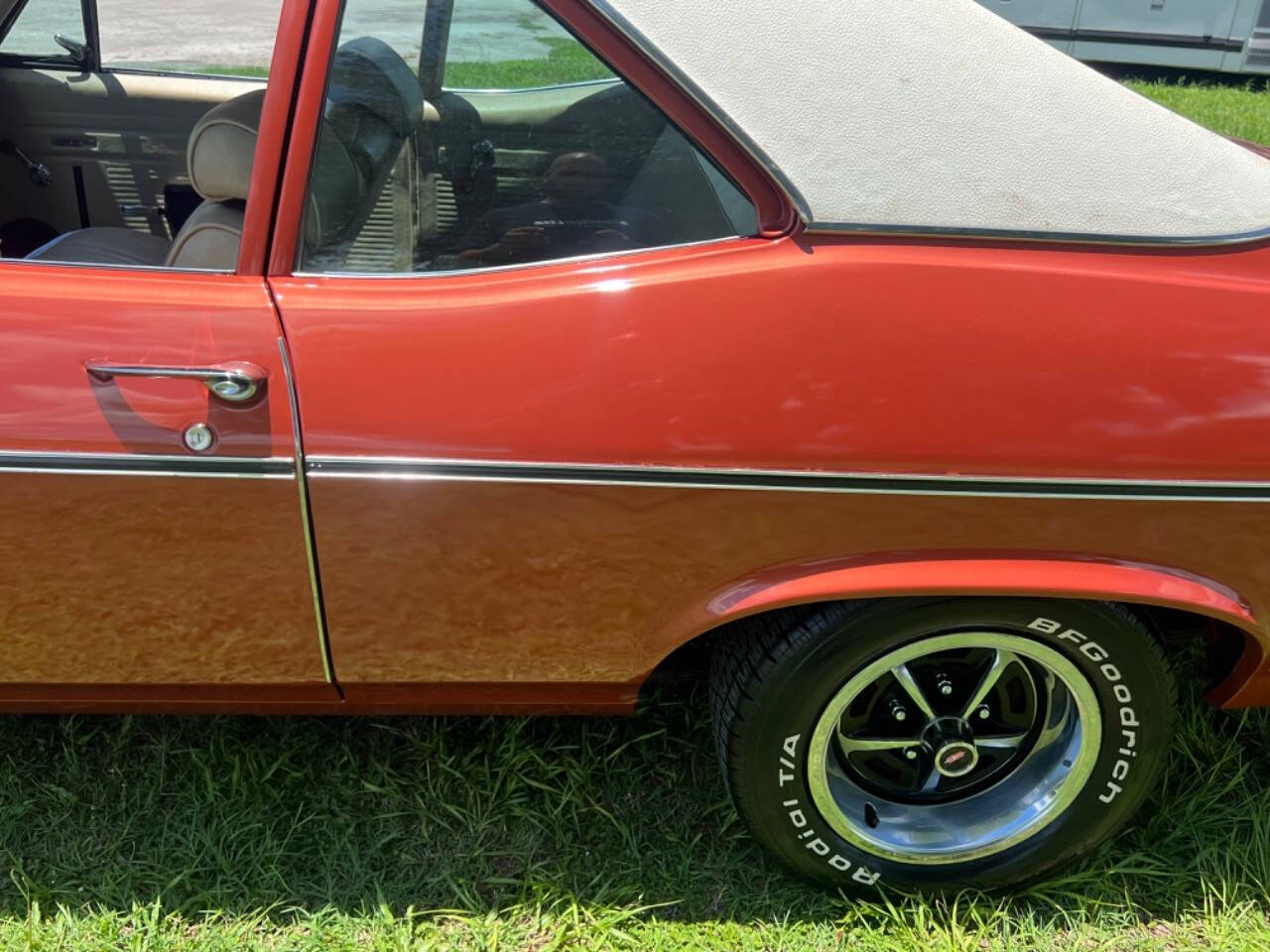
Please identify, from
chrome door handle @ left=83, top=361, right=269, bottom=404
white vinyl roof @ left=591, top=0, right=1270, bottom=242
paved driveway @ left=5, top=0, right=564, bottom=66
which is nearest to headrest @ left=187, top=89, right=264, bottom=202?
paved driveway @ left=5, top=0, right=564, bottom=66

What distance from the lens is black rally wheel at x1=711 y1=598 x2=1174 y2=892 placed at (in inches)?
71.2

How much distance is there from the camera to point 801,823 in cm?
200

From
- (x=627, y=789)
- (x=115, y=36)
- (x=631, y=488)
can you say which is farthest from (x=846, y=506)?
(x=115, y=36)

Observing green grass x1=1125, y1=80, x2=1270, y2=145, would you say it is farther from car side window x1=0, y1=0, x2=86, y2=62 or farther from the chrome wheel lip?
car side window x1=0, y1=0, x2=86, y2=62

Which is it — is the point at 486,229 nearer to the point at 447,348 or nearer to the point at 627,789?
the point at 447,348

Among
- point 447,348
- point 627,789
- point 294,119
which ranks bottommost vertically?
point 627,789

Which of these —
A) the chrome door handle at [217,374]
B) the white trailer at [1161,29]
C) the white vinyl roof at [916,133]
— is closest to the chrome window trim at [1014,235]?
the white vinyl roof at [916,133]

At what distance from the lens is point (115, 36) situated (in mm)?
3262

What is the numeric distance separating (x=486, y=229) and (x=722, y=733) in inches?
36.7

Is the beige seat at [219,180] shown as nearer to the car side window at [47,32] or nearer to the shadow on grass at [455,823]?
the shadow on grass at [455,823]

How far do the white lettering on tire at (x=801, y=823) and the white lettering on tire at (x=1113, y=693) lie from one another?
44 centimetres

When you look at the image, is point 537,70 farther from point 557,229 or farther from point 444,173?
point 557,229

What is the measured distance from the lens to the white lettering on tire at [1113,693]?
182cm

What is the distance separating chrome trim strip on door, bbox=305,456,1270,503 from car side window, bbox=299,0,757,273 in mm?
311
